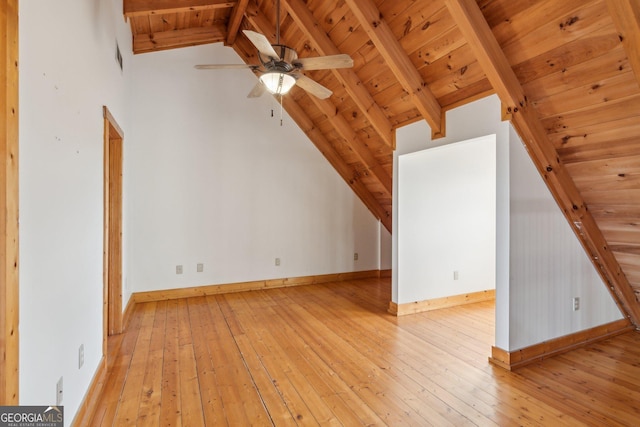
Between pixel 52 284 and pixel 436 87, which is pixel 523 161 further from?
pixel 52 284

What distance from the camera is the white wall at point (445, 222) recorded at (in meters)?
3.98

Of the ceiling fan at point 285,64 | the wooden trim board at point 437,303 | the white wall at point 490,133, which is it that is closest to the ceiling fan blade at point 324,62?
the ceiling fan at point 285,64

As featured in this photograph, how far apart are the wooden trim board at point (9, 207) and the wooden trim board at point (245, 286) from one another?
3.47 m

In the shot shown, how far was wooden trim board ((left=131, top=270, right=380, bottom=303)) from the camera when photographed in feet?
14.6

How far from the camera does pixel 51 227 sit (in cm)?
153

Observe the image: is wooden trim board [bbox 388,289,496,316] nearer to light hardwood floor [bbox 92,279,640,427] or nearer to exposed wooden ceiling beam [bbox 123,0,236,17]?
light hardwood floor [bbox 92,279,640,427]

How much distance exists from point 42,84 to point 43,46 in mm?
174

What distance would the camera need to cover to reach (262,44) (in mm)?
2262

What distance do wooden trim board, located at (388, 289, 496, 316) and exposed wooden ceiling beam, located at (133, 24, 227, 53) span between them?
4.59 meters

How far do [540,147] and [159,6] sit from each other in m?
4.14

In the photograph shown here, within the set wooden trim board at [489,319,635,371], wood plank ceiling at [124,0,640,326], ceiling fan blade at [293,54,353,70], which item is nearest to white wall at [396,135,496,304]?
wood plank ceiling at [124,0,640,326]

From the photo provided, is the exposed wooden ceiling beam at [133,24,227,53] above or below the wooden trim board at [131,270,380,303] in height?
above

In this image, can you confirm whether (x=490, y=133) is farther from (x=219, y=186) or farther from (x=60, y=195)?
(x=219, y=186)

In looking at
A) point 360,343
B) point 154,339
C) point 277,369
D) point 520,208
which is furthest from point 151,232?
point 520,208
